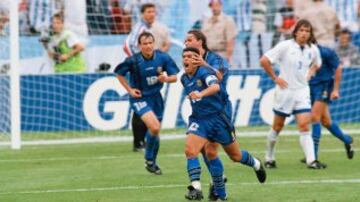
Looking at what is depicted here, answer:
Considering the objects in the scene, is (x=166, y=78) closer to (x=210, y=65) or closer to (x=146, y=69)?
(x=146, y=69)

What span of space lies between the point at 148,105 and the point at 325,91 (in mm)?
2535

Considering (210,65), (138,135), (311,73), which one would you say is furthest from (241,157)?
(138,135)

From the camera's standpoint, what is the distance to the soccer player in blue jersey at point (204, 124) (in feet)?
37.9

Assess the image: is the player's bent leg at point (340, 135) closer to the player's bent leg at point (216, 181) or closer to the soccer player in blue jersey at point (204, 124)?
the soccer player in blue jersey at point (204, 124)

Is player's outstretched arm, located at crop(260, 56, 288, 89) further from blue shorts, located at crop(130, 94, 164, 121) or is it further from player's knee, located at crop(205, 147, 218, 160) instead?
player's knee, located at crop(205, 147, 218, 160)

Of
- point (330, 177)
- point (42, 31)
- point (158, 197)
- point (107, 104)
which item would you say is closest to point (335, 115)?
point (107, 104)

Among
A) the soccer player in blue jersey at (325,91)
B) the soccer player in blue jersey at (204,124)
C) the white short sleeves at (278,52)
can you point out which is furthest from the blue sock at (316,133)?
the soccer player in blue jersey at (204,124)

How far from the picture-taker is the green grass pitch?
12.0 meters

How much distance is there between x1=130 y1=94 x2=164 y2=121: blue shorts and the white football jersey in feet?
5.82

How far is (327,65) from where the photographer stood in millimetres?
15719

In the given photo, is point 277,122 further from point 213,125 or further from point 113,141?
point 113,141

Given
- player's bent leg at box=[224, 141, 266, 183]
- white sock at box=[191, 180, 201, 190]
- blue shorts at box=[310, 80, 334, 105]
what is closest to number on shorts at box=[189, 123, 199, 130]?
player's bent leg at box=[224, 141, 266, 183]

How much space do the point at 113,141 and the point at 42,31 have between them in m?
2.80

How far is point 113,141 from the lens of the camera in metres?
19.4
